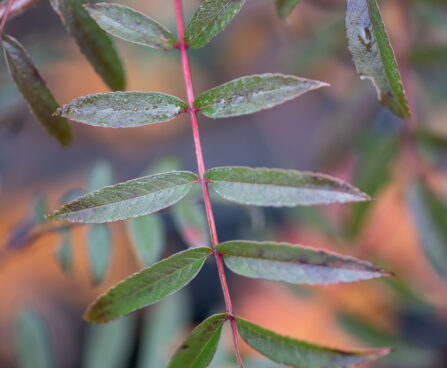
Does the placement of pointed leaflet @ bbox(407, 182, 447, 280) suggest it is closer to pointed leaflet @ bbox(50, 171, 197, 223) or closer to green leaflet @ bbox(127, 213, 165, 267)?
green leaflet @ bbox(127, 213, 165, 267)

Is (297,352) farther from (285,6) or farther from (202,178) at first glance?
(285,6)

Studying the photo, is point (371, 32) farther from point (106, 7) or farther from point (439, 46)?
point (439, 46)

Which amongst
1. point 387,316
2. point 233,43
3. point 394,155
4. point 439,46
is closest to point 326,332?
point 387,316

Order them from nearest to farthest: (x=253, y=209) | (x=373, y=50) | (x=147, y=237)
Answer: (x=373, y=50), (x=147, y=237), (x=253, y=209)

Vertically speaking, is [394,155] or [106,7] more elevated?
[106,7]

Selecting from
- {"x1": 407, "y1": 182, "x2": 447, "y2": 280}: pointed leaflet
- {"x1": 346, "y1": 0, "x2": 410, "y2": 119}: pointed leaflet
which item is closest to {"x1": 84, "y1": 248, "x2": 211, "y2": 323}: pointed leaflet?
{"x1": 346, "y1": 0, "x2": 410, "y2": 119}: pointed leaflet

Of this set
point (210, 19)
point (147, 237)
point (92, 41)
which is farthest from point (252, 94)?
point (147, 237)
